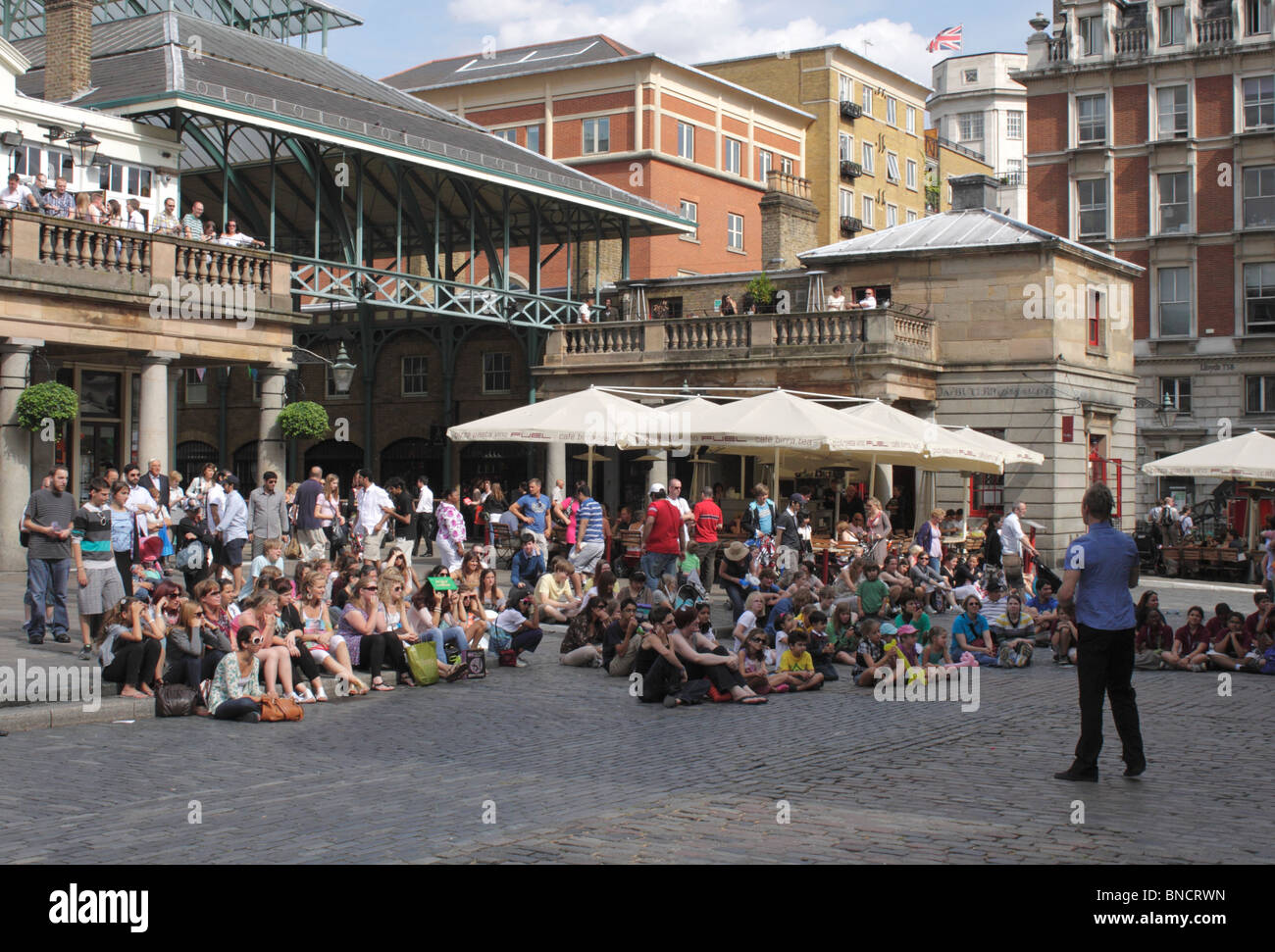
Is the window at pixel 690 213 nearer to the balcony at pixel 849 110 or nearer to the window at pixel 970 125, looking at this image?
the balcony at pixel 849 110

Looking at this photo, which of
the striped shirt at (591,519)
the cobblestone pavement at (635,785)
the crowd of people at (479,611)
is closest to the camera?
the cobblestone pavement at (635,785)

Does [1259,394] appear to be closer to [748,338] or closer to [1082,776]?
[748,338]

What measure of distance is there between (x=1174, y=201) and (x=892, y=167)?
20.3 meters

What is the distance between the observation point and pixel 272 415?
85.4 ft

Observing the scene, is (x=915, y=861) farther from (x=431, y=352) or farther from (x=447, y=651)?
(x=431, y=352)

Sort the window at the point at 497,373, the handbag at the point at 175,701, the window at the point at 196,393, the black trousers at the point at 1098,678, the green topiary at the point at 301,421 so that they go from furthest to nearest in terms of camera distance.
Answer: the window at the point at 196,393, the window at the point at 497,373, the green topiary at the point at 301,421, the handbag at the point at 175,701, the black trousers at the point at 1098,678

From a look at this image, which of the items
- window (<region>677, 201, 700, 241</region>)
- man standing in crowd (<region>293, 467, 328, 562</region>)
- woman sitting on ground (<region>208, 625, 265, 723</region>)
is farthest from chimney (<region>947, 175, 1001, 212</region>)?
woman sitting on ground (<region>208, 625, 265, 723</region>)

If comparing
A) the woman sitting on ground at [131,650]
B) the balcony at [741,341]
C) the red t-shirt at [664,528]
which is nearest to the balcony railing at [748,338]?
the balcony at [741,341]

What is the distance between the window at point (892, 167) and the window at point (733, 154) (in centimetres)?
1426

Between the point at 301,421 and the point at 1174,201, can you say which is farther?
the point at 1174,201

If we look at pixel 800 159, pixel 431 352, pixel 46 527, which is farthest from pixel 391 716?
pixel 800 159

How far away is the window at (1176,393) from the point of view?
52.2 meters

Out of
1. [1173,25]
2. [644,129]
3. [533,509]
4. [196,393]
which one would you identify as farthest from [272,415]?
[1173,25]

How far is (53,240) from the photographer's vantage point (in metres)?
22.5
